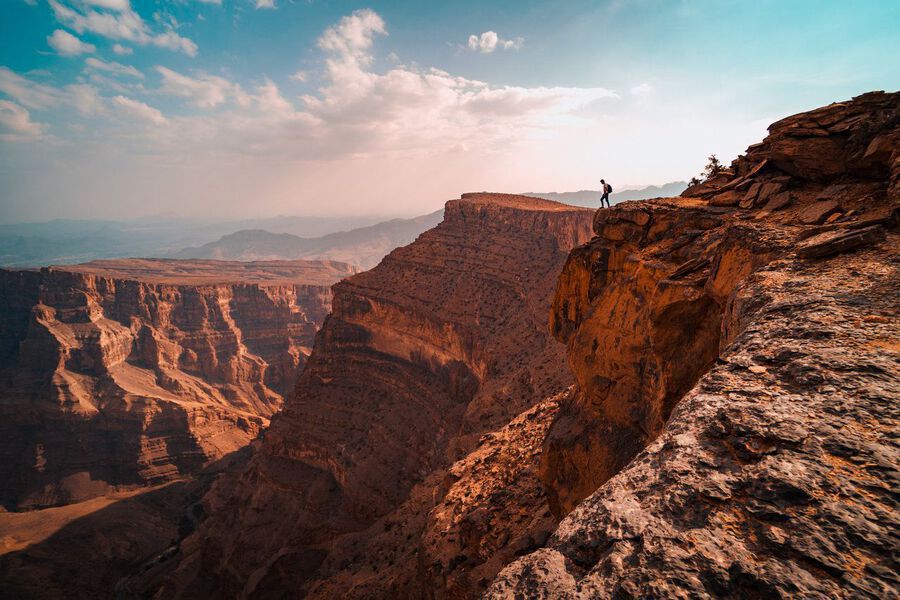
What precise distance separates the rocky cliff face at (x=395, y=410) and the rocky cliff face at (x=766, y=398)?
11562 mm

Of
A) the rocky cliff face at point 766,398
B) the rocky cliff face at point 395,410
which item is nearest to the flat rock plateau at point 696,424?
the rocky cliff face at point 766,398

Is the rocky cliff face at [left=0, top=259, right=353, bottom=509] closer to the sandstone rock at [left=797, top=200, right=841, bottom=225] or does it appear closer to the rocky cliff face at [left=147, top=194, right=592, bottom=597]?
the rocky cliff face at [left=147, top=194, right=592, bottom=597]

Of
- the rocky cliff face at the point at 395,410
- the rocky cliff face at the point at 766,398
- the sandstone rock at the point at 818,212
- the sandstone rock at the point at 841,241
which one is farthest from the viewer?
the rocky cliff face at the point at 395,410

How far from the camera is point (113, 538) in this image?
52.3 metres

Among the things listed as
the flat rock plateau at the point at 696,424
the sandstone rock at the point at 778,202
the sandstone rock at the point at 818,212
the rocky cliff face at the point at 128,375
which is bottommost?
the rocky cliff face at the point at 128,375

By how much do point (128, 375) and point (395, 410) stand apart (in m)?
73.8

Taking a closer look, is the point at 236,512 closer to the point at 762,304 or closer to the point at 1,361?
the point at 762,304

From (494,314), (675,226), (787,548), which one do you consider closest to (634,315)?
(675,226)

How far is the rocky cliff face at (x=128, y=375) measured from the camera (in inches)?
2741

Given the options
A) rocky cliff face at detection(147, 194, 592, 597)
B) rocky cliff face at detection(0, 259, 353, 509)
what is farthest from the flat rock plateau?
rocky cliff face at detection(0, 259, 353, 509)

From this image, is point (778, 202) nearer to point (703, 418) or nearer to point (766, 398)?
point (766, 398)

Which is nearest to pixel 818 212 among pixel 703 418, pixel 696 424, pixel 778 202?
pixel 778 202

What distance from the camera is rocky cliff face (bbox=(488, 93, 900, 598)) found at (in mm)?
4000

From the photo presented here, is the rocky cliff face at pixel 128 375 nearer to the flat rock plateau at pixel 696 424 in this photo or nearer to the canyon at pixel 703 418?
the flat rock plateau at pixel 696 424
